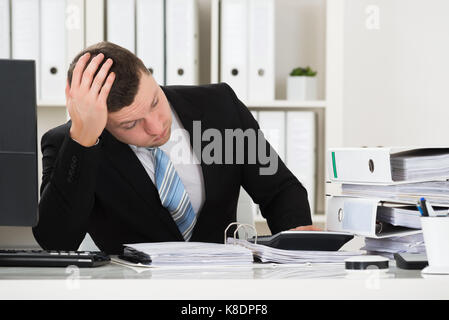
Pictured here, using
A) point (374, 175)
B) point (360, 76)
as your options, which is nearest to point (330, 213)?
point (374, 175)

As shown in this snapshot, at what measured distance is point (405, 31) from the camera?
2.66 metres

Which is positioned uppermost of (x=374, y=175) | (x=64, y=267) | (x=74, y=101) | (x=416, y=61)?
(x=416, y=61)

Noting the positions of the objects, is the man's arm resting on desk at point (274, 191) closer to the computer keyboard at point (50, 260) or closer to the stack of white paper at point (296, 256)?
the stack of white paper at point (296, 256)

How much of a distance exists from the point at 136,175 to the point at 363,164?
57 cm

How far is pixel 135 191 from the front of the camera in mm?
1529

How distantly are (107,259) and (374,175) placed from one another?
0.52 metres

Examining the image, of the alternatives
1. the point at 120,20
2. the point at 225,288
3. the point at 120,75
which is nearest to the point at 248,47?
the point at 120,20

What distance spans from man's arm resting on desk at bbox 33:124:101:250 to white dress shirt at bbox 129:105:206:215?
290 millimetres

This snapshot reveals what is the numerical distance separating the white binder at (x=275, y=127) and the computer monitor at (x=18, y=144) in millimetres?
1502

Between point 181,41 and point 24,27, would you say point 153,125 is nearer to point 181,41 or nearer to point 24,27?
point 181,41

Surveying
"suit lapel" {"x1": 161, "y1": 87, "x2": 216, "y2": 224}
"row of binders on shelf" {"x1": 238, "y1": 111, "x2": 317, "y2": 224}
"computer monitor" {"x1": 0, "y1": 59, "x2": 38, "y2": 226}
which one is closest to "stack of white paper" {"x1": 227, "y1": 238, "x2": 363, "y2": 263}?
"computer monitor" {"x1": 0, "y1": 59, "x2": 38, "y2": 226}

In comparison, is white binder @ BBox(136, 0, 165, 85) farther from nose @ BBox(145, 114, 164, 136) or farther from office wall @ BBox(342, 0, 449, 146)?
nose @ BBox(145, 114, 164, 136)

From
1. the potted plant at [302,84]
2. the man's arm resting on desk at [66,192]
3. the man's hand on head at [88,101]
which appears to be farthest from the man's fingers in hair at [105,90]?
the potted plant at [302,84]
